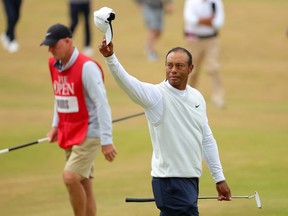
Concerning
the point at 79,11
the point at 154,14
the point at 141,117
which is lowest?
the point at 141,117

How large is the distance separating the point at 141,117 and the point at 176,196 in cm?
1250

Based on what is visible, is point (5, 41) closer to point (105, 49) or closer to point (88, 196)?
point (88, 196)

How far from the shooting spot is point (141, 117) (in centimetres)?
2139

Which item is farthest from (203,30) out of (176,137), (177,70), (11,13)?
(176,137)

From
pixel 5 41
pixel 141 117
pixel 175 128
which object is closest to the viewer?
pixel 175 128

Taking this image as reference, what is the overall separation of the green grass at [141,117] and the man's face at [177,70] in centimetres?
424

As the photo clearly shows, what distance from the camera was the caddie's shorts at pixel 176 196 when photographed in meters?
8.88

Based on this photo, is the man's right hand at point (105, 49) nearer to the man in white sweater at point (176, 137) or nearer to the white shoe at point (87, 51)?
the man in white sweater at point (176, 137)

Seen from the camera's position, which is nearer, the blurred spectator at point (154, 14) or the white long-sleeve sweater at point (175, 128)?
the white long-sleeve sweater at point (175, 128)

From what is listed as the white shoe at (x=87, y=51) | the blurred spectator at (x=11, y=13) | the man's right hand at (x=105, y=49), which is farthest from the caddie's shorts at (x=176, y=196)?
the white shoe at (x=87, y=51)

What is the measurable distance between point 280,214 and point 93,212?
267 centimetres

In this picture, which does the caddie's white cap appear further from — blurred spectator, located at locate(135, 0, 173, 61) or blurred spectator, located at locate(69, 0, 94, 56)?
blurred spectator, located at locate(135, 0, 173, 61)

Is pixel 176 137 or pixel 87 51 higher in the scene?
pixel 176 137

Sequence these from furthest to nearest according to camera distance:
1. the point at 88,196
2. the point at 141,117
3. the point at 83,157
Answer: the point at 141,117, the point at 88,196, the point at 83,157
